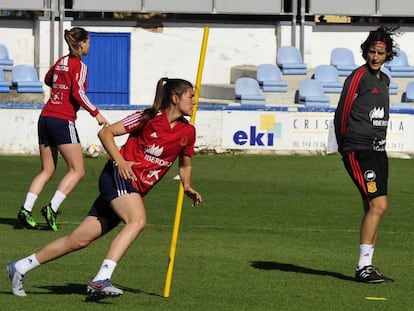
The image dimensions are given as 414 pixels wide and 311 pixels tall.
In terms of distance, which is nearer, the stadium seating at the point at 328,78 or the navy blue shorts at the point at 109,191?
the navy blue shorts at the point at 109,191

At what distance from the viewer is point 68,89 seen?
12.5 m

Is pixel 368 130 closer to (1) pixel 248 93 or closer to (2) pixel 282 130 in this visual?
(2) pixel 282 130

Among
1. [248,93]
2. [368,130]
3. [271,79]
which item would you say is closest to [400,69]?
[271,79]

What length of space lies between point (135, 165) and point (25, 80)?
18.5m

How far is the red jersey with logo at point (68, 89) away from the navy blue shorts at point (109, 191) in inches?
156

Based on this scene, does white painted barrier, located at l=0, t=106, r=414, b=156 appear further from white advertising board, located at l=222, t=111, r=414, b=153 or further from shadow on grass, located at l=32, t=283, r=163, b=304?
shadow on grass, located at l=32, t=283, r=163, b=304

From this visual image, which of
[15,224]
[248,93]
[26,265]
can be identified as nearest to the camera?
[26,265]

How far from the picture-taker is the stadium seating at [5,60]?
28.1 m

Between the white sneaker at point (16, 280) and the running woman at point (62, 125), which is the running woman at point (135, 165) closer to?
the white sneaker at point (16, 280)

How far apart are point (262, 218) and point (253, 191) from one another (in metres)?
2.84

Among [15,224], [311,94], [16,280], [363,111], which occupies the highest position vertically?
[363,111]

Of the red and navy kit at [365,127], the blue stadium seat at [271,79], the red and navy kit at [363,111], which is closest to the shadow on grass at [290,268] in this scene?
the red and navy kit at [365,127]

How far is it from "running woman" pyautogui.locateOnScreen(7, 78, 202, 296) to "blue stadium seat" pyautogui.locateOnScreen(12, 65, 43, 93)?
17674mm

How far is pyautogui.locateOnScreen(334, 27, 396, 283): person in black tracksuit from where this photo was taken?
966 cm
